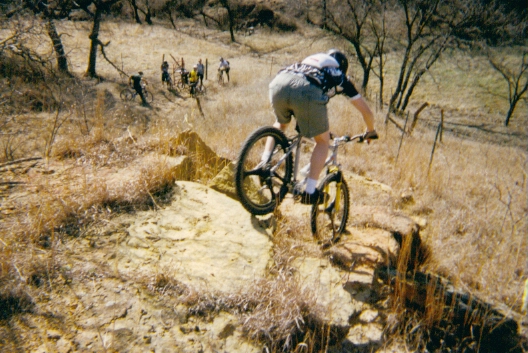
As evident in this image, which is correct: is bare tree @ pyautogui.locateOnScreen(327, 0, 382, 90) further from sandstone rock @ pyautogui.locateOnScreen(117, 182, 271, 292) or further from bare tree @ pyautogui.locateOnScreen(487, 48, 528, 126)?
sandstone rock @ pyautogui.locateOnScreen(117, 182, 271, 292)

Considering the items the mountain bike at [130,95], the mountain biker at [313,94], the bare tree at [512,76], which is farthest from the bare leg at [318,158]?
the bare tree at [512,76]

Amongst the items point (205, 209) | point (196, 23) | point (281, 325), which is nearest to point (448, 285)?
point (281, 325)

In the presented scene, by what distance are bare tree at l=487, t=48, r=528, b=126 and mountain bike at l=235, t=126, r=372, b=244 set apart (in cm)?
3046

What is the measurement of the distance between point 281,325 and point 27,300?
1495 millimetres

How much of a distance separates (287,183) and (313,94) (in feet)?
3.14

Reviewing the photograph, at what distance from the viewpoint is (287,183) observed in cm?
330

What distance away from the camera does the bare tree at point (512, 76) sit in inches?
1056

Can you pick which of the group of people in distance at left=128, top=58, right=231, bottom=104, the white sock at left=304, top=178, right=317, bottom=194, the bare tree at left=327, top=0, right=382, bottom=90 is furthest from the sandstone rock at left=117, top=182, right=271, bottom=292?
the bare tree at left=327, top=0, right=382, bottom=90

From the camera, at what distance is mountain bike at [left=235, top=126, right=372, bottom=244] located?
2.95m

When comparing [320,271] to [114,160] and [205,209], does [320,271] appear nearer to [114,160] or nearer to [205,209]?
[205,209]

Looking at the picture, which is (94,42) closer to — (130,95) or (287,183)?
(130,95)

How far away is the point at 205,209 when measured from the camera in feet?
10.3

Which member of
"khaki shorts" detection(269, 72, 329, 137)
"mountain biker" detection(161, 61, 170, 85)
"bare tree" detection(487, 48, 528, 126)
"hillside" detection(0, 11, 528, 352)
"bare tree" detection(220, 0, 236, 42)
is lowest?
"hillside" detection(0, 11, 528, 352)

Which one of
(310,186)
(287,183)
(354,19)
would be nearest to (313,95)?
(310,186)
